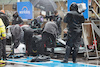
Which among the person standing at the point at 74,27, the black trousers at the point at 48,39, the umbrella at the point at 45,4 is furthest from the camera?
the umbrella at the point at 45,4

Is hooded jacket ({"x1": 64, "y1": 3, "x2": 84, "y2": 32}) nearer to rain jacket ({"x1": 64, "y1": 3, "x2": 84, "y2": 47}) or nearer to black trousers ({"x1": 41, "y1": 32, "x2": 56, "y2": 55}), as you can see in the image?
rain jacket ({"x1": 64, "y1": 3, "x2": 84, "y2": 47})

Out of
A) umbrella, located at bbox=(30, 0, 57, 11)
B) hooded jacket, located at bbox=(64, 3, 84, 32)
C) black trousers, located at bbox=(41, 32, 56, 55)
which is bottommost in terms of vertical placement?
black trousers, located at bbox=(41, 32, 56, 55)

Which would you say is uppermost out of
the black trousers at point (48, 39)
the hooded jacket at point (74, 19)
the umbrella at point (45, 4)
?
the umbrella at point (45, 4)

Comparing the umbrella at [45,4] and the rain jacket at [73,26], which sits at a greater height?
the umbrella at [45,4]

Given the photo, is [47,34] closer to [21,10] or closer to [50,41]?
[50,41]

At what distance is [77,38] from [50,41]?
1.54 m

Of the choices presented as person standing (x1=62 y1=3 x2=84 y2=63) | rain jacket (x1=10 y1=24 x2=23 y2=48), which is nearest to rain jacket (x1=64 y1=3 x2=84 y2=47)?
person standing (x1=62 y1=3 x2=84 y2=63)

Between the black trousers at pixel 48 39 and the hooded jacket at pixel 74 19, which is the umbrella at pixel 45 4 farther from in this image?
the hooded jacket at pixel 74 19

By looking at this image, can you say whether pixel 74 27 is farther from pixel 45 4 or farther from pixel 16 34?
pixel 16 34

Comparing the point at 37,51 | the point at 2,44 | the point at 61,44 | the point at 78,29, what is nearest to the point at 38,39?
the point at 37,51

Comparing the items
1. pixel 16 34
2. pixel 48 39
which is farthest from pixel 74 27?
pixel 16 34

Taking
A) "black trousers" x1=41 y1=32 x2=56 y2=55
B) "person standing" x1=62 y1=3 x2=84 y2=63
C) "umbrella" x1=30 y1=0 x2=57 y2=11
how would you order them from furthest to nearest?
"umbrella" x1=30 y1=0 x2=57 y2=11 < "black trousers" x1=41 y1=32 x2=56 y2=55 < "person standing" x1=62 y1=3 x2=84 y2=63

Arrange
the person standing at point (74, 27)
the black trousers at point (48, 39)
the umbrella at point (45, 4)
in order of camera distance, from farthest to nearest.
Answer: the umbrella at point (45, 4) → the black trousers at point (48, 39) → the person standing at point (74, 27)

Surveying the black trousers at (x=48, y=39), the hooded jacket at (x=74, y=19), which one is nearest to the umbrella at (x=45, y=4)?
the black trousers at (x=48, y=39)
